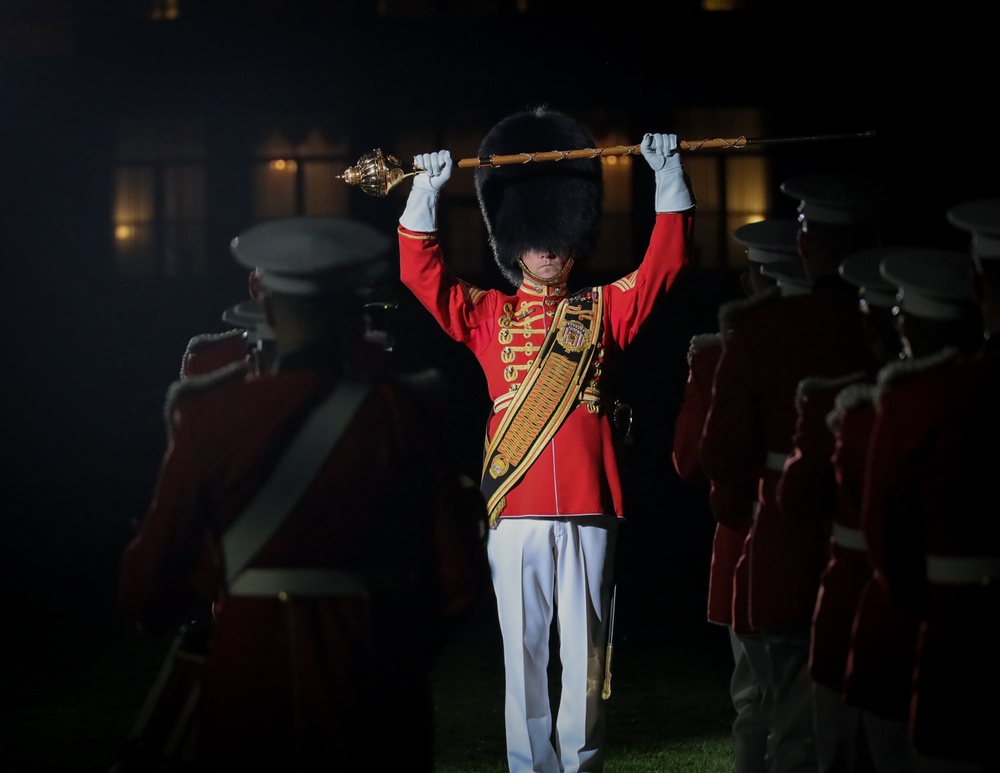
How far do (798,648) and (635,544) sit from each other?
28.7 ft

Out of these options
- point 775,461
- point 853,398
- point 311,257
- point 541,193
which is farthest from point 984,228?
point 541,193

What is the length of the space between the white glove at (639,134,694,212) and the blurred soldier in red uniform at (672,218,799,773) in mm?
350

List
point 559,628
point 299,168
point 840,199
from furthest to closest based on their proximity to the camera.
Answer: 1. point 299,168
2. point 559,628
3. point 840,199

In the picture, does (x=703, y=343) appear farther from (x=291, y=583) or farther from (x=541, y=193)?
(x=291, y=583)

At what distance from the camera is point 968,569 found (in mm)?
3398

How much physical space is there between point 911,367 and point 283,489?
4.38 feet

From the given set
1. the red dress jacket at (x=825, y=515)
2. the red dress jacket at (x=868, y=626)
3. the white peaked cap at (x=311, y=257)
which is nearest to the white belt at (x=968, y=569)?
the red dress jacket at (x=868, y=626)

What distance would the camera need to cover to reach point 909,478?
134 inches

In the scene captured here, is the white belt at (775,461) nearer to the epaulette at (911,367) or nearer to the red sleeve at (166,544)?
the epaulette at (911,367)

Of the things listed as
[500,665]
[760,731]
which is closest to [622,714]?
[500,665]

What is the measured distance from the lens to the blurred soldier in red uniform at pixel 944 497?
11.0 ft

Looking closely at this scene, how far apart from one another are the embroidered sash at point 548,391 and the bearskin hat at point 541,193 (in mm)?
471

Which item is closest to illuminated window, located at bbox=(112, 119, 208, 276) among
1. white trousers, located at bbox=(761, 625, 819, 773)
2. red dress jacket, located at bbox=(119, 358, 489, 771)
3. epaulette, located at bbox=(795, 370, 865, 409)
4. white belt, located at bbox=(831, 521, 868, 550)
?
white trousers, located at bbox=(761, 625, 819, 773)

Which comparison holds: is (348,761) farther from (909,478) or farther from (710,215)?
(710,215)
